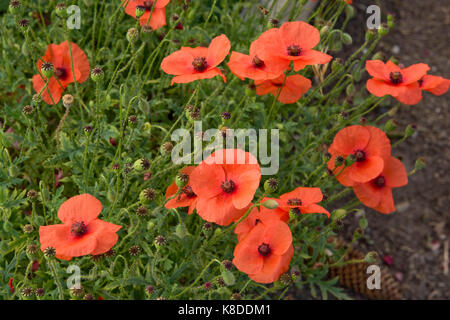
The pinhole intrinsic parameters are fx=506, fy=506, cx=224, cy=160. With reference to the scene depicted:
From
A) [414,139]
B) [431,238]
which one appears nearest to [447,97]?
[414,139]

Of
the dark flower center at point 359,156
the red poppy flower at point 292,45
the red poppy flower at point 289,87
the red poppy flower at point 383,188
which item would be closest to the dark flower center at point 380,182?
the red poppy flower at point 383,188

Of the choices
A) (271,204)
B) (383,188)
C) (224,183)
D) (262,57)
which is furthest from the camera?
(383,188)

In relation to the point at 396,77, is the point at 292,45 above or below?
above

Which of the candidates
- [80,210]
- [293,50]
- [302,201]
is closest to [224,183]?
[302,201]

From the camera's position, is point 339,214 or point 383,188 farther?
point 383,188

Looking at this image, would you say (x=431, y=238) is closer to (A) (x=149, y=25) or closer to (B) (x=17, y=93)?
(A) (x=149, y=25)

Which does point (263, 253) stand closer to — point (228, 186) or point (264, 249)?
point (264, 249)

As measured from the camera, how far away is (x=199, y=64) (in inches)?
64.3

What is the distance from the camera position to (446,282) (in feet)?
9.02

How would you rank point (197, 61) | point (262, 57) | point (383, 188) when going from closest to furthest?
point (262, 57)
point (197, 61)
point (383, 188)

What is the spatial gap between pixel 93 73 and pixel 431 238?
86.2 inches

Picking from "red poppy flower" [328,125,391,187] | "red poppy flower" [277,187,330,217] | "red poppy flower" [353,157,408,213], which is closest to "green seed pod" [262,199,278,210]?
"red poppy flower" [277,187,330,217]

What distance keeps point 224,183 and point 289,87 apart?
55 centimetres

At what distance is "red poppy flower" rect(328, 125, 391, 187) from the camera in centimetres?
179
